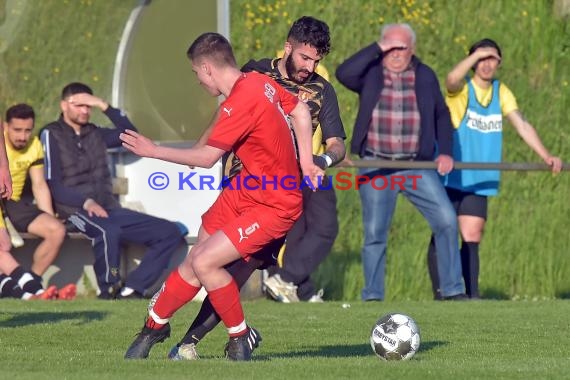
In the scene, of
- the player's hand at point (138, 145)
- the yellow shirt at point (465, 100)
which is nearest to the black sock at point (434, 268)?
the yellow shirt at point (465, 100)

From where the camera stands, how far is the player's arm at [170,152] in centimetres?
761

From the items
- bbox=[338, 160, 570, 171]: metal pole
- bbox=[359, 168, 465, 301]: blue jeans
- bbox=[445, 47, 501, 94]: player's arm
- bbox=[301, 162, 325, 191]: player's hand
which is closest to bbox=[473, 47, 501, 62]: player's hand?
bbox=[445, 47, 501, 94]: player's arm

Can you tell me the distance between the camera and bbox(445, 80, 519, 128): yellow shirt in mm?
13609

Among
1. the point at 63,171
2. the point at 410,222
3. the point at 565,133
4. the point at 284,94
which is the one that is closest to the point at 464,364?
the point at 284,94

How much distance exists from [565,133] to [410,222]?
2.23m

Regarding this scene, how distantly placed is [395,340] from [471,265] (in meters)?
5.55

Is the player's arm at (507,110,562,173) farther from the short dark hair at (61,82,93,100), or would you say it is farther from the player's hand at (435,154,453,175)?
the short dark hair at (61,82,93,100)

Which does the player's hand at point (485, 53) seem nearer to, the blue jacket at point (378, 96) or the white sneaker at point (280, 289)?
the blue jacket at point (378, 96)

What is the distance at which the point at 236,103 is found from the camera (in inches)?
311

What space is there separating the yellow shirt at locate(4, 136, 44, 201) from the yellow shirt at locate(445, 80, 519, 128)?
389 cm

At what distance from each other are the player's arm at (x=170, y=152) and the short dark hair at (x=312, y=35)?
3.94 ft

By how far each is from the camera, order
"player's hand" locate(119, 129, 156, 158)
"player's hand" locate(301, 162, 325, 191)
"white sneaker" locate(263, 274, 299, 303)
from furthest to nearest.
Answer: "white sneaker" locate(263, 274, 299, 303) < "player's hand" locate(301, 162, 325, 191) < "player's hand" locate(119, 129, 156, 158)

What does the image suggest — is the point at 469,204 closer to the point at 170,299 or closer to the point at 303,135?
the point at 303,135

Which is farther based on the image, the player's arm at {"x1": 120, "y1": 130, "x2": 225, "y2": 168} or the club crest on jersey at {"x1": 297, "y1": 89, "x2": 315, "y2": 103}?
the club crest on jersey at {"x1": 297, "y1": 89, "x2": 315, "y2": 103}
